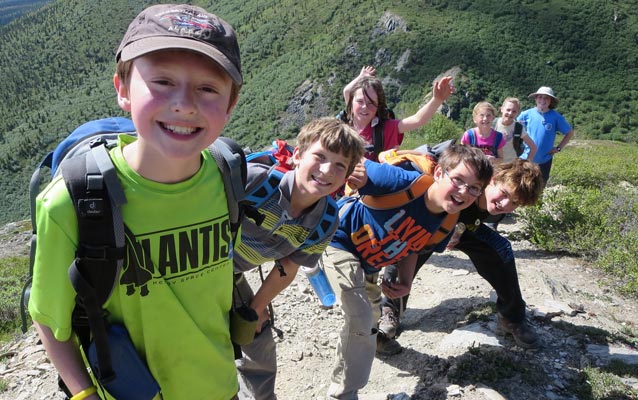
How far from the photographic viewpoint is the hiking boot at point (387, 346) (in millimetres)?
4395

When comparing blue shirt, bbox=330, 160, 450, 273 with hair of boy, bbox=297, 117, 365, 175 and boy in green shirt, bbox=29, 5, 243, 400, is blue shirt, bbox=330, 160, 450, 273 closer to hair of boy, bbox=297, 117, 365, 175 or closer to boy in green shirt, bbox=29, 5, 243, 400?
hair of boy, bbox=297, 117, 365, 175

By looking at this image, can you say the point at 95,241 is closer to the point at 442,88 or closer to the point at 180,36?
the point at 180,36

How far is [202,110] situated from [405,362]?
357 centimetres

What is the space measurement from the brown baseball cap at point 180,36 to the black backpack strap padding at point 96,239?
1.33ft

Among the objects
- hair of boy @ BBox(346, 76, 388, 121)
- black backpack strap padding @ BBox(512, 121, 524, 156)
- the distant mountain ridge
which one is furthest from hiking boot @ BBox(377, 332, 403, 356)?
the distant mountain ridge

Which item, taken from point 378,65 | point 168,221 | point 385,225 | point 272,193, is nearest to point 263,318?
point 272,193

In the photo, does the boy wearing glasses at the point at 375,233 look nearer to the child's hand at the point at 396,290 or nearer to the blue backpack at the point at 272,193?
the child's hand at the point at 396,290

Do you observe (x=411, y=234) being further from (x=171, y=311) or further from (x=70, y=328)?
(x=70, y=328)

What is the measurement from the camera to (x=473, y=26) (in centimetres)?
10819

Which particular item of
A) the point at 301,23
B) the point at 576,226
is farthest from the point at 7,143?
the point at 576,226

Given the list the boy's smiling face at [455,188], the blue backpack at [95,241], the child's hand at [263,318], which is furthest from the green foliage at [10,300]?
the boy's smiling face at [455,188]

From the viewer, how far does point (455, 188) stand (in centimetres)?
338

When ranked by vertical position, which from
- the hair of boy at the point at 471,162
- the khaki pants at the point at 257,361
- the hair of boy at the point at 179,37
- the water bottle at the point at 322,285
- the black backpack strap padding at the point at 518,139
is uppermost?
the hair of boy at the point at 179,37

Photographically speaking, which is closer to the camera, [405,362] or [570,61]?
[405,362]
